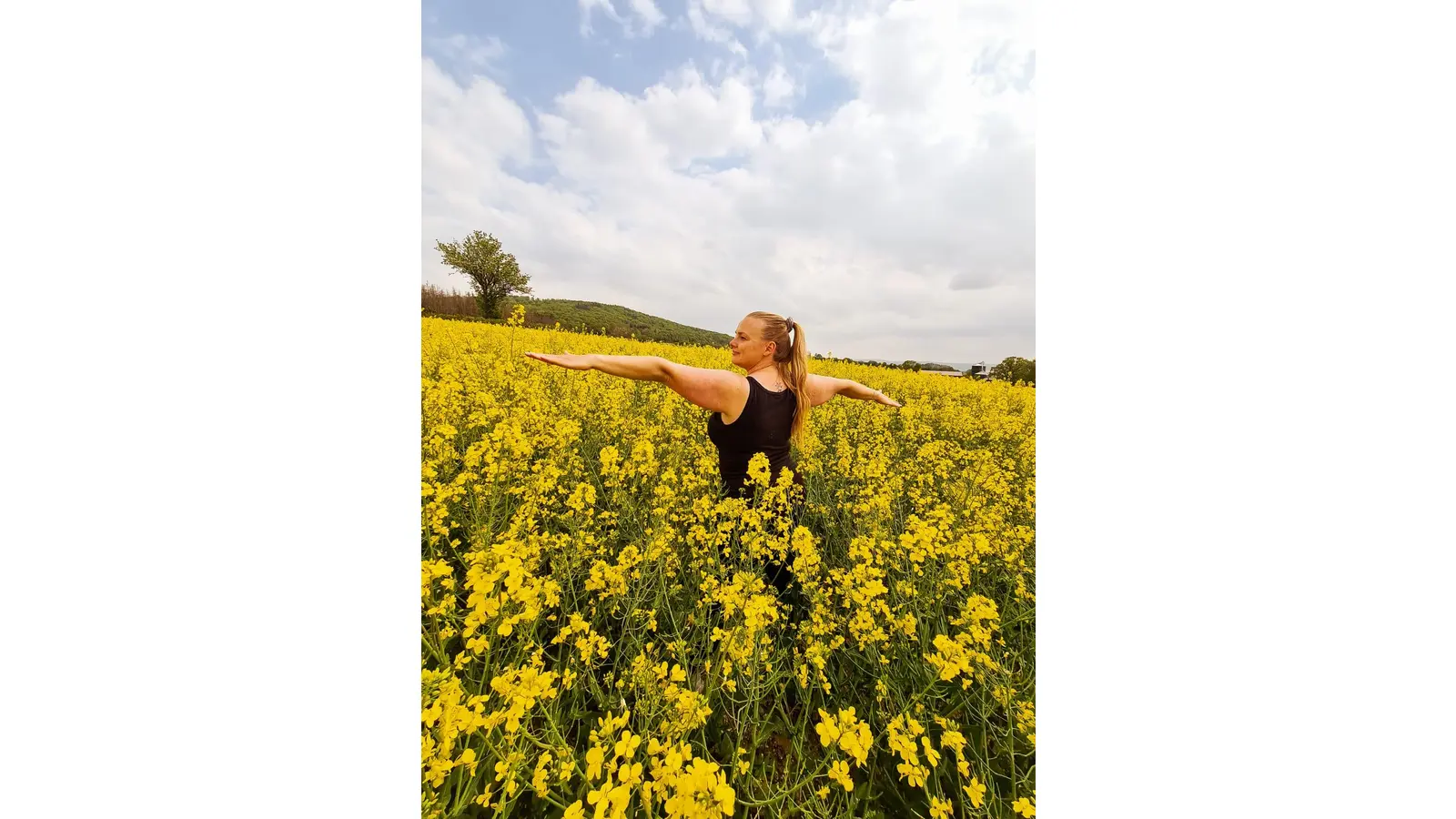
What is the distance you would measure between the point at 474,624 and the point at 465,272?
973 mm

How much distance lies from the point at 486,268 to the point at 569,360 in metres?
0.39

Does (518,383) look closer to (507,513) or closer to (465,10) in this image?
(507,513)

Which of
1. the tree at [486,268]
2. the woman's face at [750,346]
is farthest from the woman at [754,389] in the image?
the tree at [486,268]

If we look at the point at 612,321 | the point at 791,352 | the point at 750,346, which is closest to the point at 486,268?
the point at 612,321

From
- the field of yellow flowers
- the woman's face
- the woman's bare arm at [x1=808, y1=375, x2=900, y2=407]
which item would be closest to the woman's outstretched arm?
the field of yellow flowers

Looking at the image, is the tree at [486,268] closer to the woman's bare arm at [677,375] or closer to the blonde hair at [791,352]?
the woman's bare arm at [677,375]

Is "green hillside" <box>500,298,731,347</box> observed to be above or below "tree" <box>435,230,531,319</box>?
below

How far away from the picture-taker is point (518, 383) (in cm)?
194

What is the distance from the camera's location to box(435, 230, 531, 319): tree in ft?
4.22

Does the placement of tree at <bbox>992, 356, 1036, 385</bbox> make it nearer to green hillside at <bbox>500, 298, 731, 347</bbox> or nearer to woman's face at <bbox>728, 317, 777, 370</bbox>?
woman's face at <bbox>728, 317, 777, 370</bbox>

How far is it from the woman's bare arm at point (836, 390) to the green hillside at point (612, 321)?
0.38 metres

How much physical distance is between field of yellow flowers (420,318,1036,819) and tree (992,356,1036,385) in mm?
189

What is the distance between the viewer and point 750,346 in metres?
1.44
